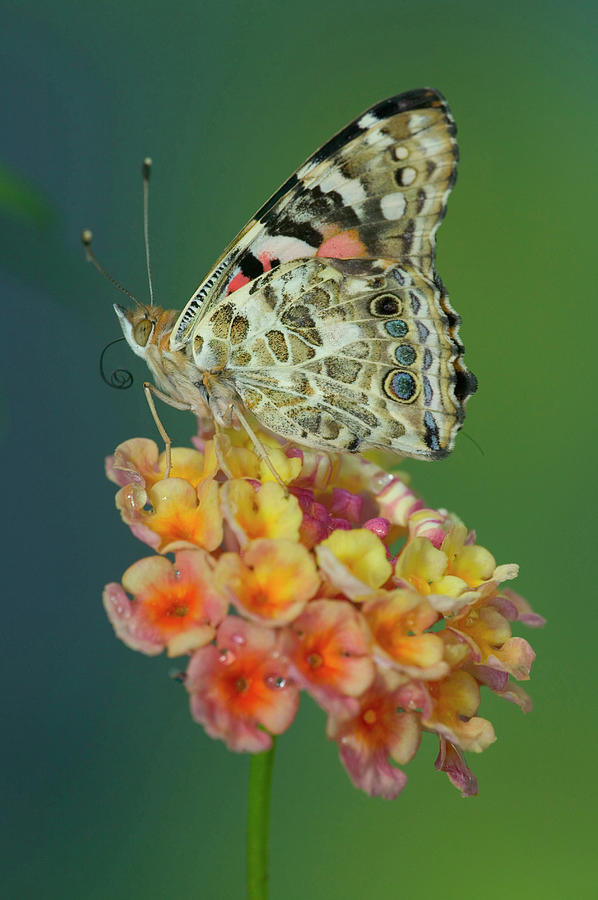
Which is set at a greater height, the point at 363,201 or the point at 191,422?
the point at 363,201

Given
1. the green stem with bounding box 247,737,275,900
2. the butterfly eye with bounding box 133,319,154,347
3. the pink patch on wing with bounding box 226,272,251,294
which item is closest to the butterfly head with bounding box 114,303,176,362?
the butterfly eye with bounding box 133,319,154,347

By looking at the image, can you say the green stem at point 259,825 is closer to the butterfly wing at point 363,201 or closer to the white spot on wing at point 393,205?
the butterfly wing at point 363,201

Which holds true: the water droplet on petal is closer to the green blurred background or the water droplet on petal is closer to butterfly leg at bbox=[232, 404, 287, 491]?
butterfly leg at bbox=[232, 404, 287, 491]

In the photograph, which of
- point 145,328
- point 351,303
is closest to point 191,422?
point 145,328

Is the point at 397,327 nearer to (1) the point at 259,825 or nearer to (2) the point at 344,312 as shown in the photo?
(2) the point at 344,312


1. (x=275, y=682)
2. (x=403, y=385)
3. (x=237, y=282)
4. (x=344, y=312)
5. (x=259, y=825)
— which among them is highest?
(x=237, y=282)

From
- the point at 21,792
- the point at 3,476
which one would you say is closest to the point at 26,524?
the point at 3,476
